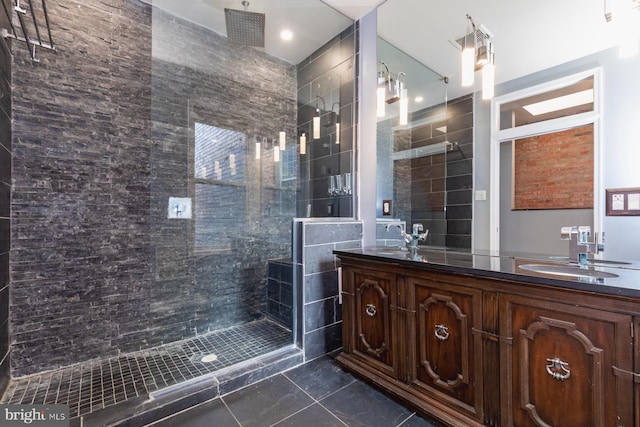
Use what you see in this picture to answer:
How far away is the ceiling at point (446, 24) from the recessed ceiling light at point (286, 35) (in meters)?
0.05

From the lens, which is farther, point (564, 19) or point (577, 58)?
point (577, 58)

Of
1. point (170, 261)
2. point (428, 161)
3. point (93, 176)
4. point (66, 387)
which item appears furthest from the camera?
point (428, 161)

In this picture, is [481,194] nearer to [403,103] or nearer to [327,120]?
[403,103]

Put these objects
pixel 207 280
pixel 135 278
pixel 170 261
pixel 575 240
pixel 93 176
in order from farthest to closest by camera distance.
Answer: pixel 207 280, pixel 170 261, pixel 135 278, pixel 93 176, pixel 575 240

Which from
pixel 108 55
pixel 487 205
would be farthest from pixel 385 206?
pixel 108 55

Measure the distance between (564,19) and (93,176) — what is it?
3767 millimetres

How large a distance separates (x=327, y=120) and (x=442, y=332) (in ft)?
6.77

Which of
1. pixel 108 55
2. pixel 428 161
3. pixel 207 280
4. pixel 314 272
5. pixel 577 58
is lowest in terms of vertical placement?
pixel 207 280

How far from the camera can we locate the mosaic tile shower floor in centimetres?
157

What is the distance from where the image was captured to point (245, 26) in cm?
256

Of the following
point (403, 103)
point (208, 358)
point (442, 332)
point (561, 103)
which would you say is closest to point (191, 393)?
point (208, 358)

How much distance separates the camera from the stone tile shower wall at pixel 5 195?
5.15 ft

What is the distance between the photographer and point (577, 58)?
256cm

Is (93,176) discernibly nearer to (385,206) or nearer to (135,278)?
(135,278)
